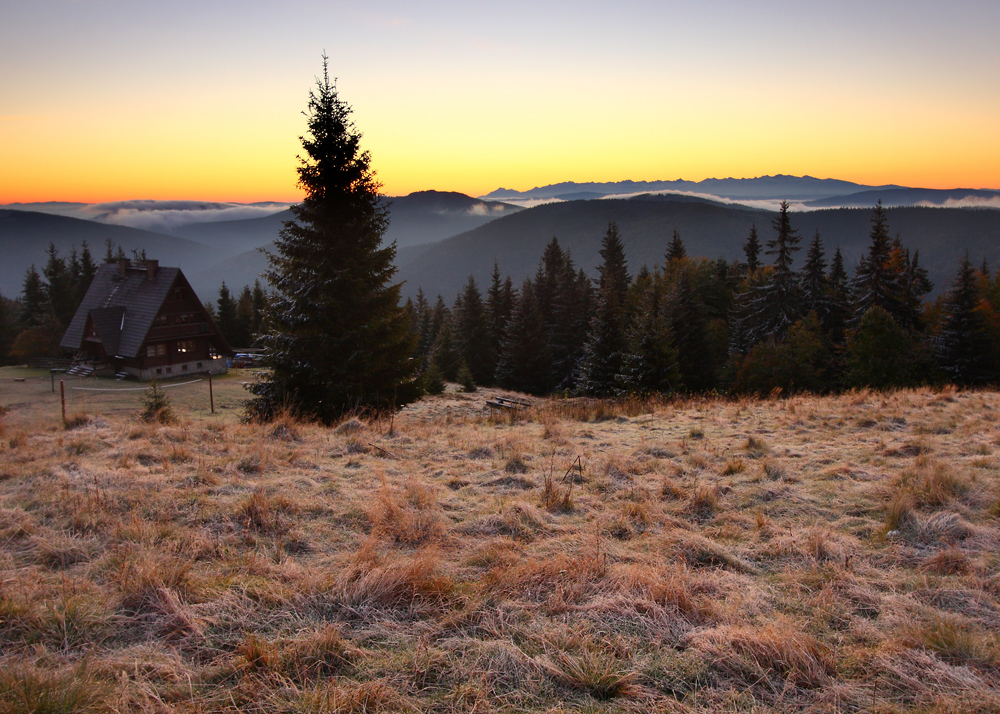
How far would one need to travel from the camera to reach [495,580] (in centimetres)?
425

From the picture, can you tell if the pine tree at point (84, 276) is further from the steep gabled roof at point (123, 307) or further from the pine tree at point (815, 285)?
the pine tree at point (815, 285)

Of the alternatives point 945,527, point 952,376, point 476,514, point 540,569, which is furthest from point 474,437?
point 952,376

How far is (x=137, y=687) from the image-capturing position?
9.75 feet

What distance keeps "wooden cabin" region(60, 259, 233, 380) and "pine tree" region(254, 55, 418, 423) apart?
29.0 metres

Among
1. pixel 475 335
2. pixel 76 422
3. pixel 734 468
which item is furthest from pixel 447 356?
pixel 734 468

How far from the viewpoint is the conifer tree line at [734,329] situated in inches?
1395

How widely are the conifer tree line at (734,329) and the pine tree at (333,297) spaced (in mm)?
10653

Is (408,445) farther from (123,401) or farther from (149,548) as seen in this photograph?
(123,401)

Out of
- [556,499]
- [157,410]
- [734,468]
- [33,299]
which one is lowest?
[157,410]

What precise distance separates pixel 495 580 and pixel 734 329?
5489 centimetres

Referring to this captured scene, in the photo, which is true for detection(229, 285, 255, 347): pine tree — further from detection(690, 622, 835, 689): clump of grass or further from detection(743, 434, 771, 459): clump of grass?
detection(690, 622, 835, 689): clump of grass

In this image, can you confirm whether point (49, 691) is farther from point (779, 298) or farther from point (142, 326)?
point (779, 298)

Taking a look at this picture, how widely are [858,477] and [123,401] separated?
117 ft

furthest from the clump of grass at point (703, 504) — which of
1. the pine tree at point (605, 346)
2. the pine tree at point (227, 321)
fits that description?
the pine tree at point (227, 321)
